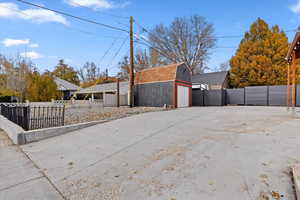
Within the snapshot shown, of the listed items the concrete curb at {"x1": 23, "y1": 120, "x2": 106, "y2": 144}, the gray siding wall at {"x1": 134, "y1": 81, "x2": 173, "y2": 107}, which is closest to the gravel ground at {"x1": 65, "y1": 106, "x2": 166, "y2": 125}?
the concrete curb at {"x1": 23, "y1": 120, "x2": 106, "y2": 144}

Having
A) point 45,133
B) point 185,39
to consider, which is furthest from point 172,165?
point 185,39

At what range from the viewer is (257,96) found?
15.5 meters

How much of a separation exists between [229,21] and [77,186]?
60.2 ft

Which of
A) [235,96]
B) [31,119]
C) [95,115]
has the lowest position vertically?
[95,115]

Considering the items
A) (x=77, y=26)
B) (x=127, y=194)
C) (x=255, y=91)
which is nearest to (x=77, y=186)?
(x=127, y=194)

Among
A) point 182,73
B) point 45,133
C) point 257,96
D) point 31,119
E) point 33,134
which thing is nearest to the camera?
point 33,134

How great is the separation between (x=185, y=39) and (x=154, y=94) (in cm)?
1292

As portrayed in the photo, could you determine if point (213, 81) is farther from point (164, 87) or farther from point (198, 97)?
point (164, 87)

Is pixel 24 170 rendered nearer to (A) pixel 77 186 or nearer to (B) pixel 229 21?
(A) pixel 77 186

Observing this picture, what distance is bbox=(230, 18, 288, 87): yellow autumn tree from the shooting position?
1717cm

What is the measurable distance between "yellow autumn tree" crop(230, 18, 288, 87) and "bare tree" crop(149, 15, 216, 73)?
5022 mm

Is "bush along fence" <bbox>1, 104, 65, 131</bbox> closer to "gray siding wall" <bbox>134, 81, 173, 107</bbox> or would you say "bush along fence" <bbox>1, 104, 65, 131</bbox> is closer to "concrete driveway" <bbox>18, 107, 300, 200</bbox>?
"concrete driveway" <bbox>18, 107, 300, 200</bbox>

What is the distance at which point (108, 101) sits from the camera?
17.0 meters

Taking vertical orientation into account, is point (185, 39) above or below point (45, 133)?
above
